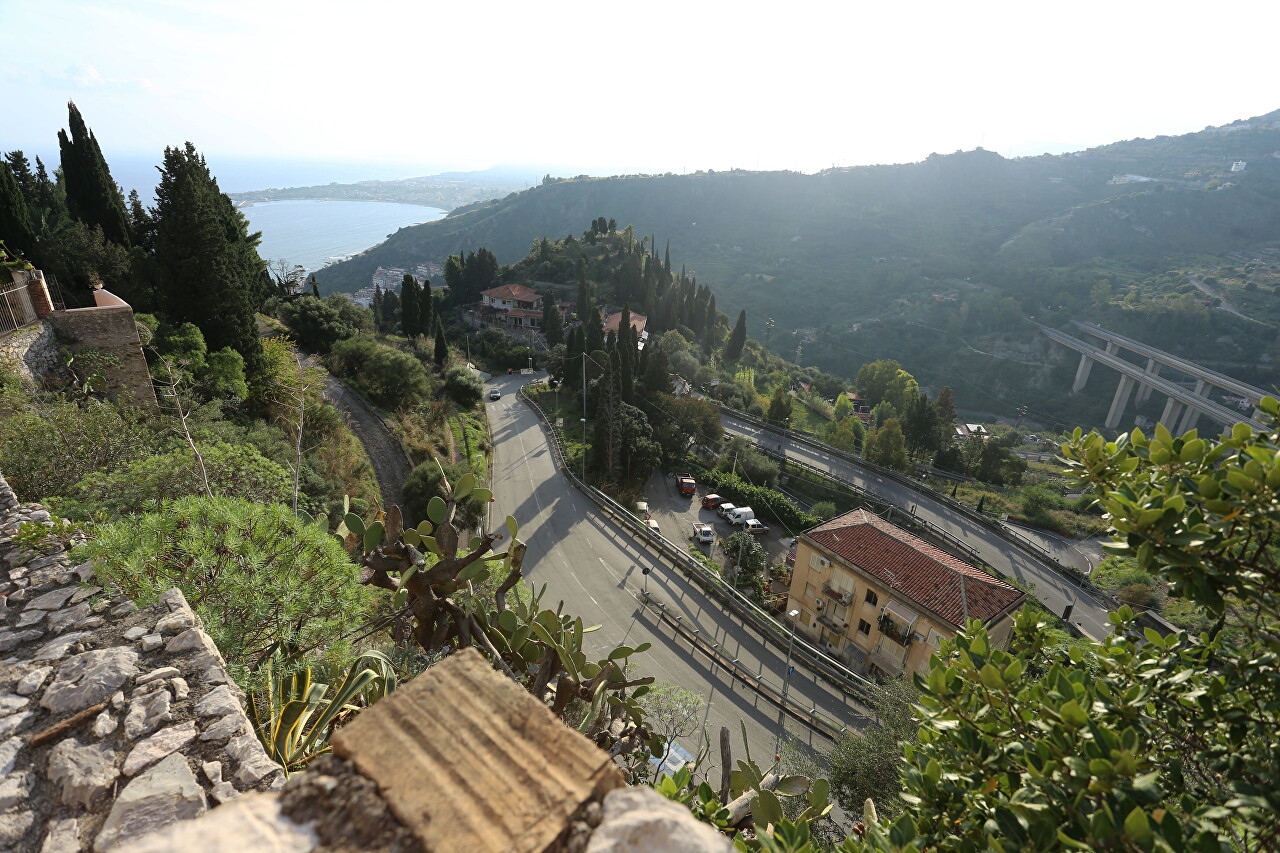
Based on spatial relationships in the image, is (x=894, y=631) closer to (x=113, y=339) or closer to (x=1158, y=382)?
(x=113, y=339)

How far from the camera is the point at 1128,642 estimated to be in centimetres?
336

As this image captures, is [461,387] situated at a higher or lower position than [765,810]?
lower

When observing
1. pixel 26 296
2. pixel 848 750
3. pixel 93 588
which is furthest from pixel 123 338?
pixel 848 750

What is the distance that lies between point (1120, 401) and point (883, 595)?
81.8m

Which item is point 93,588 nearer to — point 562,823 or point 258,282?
point 562,823

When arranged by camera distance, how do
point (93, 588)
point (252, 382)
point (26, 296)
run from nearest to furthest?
point (93, 588)
point (26, 296)
point (252, 382)

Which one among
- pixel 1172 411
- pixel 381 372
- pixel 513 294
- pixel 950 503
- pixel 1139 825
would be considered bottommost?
pixel 1172 411

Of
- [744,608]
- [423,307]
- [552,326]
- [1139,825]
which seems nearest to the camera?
[1139,825]

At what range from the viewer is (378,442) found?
72.8 feet

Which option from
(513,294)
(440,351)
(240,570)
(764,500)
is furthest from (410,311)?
(240,570)

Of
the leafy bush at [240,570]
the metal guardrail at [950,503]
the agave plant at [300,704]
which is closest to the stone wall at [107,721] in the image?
the leafy bush at [240,570]

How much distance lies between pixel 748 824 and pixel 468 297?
68.4 metres

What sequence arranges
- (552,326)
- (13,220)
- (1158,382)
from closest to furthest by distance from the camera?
(13,220), (552,326), (1158,382)

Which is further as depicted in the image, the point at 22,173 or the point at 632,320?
the point at 632,320
